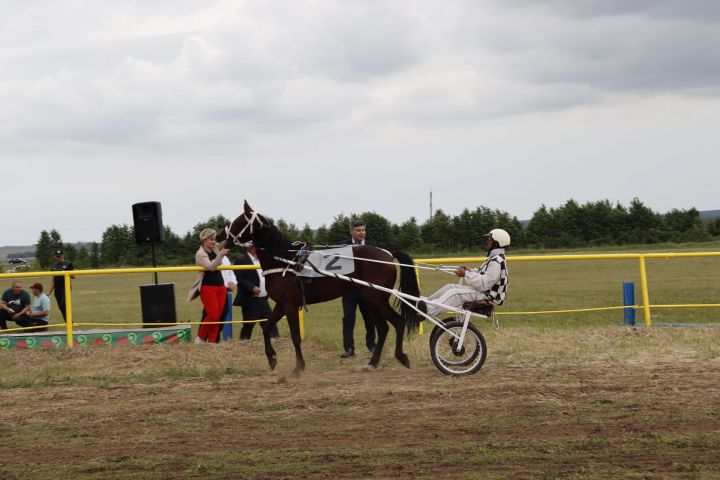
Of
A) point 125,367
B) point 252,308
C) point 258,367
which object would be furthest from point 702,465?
point 252,308

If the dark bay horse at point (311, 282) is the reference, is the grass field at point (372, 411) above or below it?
below

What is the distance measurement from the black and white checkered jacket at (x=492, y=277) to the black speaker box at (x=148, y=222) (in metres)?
7.47

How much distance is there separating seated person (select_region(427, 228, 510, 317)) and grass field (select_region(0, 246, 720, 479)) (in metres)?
0.83

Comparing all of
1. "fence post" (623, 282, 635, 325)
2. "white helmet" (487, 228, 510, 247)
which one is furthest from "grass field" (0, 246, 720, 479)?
"white helmet" (487, 228, 510, 247)

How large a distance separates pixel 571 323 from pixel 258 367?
9.50 meters

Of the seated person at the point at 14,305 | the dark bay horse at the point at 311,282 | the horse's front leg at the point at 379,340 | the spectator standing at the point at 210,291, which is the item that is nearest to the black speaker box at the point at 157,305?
the spectator standing at the point at 210,291

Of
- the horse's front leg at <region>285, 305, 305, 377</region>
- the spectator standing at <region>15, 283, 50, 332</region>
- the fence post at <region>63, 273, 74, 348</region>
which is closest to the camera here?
the horse's front leg at <region>285, 305, 305, 377</region>

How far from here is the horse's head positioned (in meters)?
10.3

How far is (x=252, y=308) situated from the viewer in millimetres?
13367

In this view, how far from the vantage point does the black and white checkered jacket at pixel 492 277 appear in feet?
31.3

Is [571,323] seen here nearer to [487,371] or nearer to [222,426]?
[487,371]

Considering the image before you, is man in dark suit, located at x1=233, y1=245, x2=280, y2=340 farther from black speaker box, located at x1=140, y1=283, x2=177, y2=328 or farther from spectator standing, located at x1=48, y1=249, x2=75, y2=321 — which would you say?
spectator standing, located at x1=48, y1=249, x2=75, y2=321

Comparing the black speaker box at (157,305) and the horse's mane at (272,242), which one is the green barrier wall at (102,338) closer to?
the black speaker box at (157,305)

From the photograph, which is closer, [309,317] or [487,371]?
[487,371]
